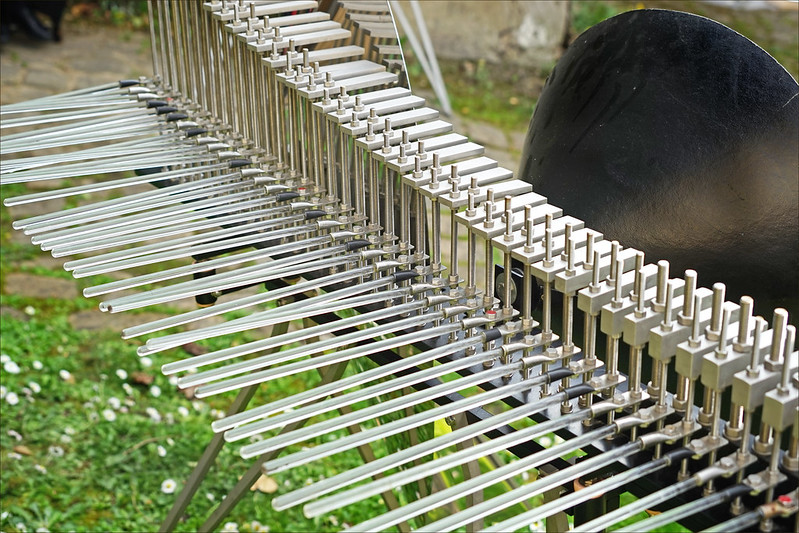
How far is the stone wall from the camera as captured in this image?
6.26 metres

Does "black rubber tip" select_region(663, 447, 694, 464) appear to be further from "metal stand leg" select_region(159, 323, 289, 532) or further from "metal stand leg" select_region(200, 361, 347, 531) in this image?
"metal stand leg" select_region(159, 323, 289, 532)

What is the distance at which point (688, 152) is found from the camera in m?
1.73

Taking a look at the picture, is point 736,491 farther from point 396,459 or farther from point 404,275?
point 404,275

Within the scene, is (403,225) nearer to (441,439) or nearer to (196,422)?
(441,439)

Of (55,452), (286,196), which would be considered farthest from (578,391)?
(55,452)

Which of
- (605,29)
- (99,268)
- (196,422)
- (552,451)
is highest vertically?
(605,29)

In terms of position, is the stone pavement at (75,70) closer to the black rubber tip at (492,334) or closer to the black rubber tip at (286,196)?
the black rubber tip at (286,196)

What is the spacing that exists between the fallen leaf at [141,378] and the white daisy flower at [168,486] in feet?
1.80

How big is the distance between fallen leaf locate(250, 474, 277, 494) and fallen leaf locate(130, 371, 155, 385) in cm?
64

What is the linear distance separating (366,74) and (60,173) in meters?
0.63

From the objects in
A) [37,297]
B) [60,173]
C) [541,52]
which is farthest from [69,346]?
[541,52]

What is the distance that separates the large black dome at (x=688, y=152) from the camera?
1.67 metres

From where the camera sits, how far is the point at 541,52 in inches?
250

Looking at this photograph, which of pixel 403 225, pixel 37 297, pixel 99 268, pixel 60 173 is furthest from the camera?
pixel 37 297
